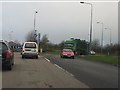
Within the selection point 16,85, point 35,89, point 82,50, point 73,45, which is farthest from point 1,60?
point 82,50

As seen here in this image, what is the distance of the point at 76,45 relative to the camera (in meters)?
71.4

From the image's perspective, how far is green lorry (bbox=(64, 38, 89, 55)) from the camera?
70.4 metres

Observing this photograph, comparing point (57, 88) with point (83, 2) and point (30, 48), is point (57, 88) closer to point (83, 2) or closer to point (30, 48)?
point (30, 48)

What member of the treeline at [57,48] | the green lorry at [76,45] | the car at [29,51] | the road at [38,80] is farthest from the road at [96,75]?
the treeline at [57,48]

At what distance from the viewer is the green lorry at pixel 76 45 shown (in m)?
70.4

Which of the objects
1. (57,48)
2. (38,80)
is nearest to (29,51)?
(38,80)

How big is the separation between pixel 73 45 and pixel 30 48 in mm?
30333

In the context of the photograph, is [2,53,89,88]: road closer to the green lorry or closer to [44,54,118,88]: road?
[44,54,118,88]: road

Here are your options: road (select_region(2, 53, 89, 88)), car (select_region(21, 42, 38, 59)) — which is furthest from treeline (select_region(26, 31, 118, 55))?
road (select_region(2, 53, 89, 88))

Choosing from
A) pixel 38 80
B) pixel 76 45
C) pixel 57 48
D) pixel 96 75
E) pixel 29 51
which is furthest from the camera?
pixel 57 48

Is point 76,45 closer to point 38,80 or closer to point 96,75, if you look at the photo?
point 96,75

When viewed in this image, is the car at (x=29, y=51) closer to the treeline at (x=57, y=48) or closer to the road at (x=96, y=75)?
the road at (x=96, y=75)

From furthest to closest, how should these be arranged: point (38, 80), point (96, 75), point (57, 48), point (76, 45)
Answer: point (57, 48), point (76, 45), point (96, 75), point (38, 80)

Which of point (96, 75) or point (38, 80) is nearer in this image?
point (38, 80)
